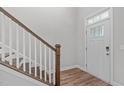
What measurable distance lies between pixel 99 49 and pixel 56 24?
2094 millimetres

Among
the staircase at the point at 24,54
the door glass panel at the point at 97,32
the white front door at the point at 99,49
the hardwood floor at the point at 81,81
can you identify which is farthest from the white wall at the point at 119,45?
the staircase at the point at 24,54

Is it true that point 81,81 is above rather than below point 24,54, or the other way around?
below

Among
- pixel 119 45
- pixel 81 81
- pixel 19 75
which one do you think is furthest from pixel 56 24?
pixel 19 75

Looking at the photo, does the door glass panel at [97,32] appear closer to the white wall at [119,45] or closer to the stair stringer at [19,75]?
the white wall at [119,45]

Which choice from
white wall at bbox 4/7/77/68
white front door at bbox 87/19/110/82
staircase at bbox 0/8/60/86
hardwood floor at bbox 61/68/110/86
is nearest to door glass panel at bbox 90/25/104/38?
white front door at bbox 87/19/110/82

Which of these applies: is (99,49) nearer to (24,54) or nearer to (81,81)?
(81,81)

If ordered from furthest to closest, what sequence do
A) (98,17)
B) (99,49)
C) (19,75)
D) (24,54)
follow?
1. (98,17)
2. (99,49)
3. (24,54)
4. (19,75)

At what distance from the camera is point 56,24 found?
17.7ft

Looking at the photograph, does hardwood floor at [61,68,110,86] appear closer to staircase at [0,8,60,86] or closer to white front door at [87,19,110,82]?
white front door at [87,19,110,82]

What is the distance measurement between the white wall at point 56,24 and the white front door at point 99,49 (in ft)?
3.20

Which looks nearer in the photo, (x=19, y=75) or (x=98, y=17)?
(x=19, y=75)

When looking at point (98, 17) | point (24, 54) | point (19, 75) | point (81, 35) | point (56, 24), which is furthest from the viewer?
point (81, 35)

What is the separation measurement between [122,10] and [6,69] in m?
2.92

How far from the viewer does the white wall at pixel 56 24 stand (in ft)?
15.6
